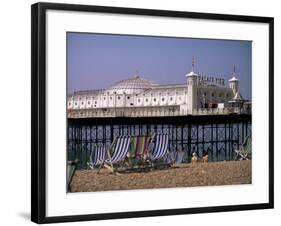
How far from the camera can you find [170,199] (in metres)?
8.34

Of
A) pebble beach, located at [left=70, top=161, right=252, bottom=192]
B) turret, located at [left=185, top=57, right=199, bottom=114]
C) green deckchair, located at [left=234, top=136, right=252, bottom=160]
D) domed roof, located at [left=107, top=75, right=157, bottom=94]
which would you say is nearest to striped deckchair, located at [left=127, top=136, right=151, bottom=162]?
pebble beach, located at [left=70, top=161, right=252, bottom=192]

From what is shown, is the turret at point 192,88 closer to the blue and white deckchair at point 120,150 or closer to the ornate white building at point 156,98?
the ornate white building at point 156,98

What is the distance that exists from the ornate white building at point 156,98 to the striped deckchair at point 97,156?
341 mm

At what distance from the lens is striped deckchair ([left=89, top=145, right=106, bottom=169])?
803 cm

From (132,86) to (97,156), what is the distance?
2.68 feet

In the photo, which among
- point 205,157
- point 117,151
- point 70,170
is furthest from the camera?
point 205,157

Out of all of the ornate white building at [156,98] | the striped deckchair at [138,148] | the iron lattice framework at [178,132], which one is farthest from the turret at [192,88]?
the striped deckchair at [138,148]

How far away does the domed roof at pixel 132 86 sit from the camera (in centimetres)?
810

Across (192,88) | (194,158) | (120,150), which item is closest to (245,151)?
(194,158)

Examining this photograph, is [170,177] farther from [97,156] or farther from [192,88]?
[192,88]

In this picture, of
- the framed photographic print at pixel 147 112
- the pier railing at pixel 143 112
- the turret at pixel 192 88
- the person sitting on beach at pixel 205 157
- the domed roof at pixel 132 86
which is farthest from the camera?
the person sitting on beach at pixel 205 157

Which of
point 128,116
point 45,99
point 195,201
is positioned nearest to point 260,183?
point 195,201

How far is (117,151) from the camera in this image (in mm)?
8172

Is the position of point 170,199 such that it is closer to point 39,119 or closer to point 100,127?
point 100,127
